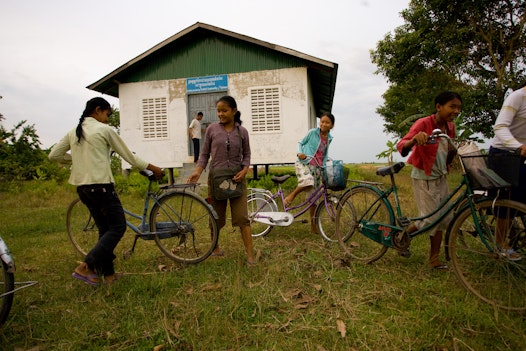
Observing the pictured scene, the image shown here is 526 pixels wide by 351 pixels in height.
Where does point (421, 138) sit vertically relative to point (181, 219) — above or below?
above

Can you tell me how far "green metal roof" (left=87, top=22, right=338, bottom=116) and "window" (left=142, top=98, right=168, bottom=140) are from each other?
89 centimetres

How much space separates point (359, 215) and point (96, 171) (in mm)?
2807

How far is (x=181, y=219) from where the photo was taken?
12.7ft

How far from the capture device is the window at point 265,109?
440 inches

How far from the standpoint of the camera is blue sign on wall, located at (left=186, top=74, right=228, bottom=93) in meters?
11.6

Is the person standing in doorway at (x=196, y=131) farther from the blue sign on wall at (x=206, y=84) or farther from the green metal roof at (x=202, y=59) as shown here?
the green metal roof at (x=202, y=59)

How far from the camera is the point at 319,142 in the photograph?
518 cm

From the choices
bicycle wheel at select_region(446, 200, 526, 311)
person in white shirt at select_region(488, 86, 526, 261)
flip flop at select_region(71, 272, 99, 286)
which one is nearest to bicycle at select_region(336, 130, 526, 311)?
bicycle wheel at select_region(446, 200, 526, 311)

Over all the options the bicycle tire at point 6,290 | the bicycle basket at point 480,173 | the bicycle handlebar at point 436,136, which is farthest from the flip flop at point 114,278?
the bicycle basket at point 480,173

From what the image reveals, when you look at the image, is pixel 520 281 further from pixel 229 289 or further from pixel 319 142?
pixel 319 142

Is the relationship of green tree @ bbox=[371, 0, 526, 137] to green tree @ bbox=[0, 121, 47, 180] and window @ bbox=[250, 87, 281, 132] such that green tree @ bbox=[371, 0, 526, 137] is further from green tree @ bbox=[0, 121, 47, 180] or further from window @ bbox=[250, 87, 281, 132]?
green tree @ bbox=[0, 121, 47, 180]

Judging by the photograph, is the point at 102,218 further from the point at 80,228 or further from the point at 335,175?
the point at 335,175

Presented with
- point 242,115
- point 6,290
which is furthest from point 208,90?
point 6,290

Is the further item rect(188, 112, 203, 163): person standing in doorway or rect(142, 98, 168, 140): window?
rect(142, 98, 168, 140): window
